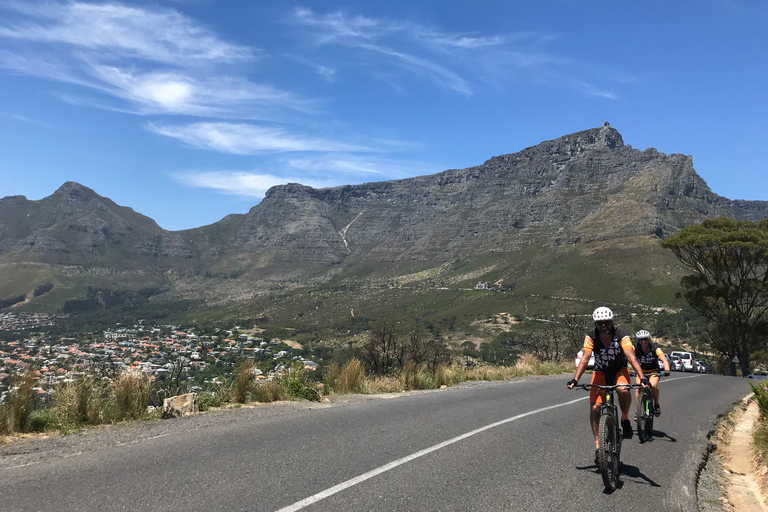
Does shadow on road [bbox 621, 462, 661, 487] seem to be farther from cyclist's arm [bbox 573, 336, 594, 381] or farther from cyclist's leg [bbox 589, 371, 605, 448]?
cyclist's arm [bbox 573, 336, 594, 381]

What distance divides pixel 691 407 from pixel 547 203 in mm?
196689

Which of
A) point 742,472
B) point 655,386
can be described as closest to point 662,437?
point 655,386

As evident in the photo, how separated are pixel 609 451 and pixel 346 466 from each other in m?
2.99

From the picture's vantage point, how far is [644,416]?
8.48m

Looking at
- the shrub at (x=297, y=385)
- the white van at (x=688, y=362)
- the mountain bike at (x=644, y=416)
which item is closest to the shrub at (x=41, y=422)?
the shrub at (x=297, y=385)

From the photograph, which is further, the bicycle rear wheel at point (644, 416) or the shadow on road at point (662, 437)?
the shadow on road at point (662, 437)

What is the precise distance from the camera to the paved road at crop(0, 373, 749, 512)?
444cm

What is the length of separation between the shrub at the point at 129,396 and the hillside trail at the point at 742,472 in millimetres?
8421

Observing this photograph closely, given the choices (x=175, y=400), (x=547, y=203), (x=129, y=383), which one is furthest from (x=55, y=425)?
(x=547, y=203)

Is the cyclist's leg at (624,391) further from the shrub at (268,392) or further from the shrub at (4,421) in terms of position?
the shrub at (4,421)

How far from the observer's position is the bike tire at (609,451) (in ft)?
17.4

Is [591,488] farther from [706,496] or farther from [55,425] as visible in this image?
[55,425]

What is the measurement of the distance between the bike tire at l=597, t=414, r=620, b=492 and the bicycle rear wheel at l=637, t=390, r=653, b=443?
128 inches

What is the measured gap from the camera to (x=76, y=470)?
503 centimetres
